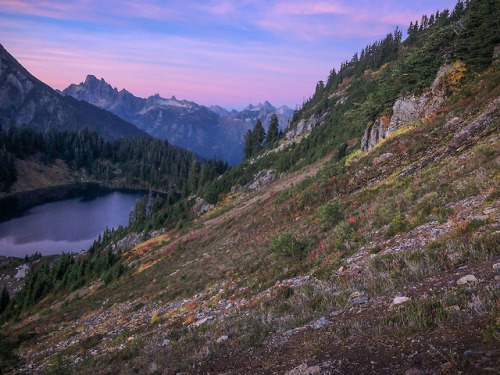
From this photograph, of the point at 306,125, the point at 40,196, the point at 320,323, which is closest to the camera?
the point at 320,323

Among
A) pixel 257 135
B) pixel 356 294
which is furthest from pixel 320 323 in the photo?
pixel 257 135

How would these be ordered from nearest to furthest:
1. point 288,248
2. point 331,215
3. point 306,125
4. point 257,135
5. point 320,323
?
point 320,323
point 288,248
point 331,215
point 306,125
point 257,135

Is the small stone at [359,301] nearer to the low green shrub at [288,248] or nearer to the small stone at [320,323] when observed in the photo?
the small stone at [320,323]

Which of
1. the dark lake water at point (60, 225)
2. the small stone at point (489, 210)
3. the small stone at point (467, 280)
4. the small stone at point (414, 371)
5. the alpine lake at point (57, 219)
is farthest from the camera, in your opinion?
the alpine lake at point (57, 219)

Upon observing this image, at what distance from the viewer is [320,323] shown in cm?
723

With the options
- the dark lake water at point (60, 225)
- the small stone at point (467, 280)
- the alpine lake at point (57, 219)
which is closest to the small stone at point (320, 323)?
the small stone at point (467, 280)

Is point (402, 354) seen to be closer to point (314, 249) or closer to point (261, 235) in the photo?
point (314, 249)

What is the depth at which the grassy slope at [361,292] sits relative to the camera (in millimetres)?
5172

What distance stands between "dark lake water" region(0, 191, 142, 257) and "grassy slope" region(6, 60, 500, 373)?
79530 mm

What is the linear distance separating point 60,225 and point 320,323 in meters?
123

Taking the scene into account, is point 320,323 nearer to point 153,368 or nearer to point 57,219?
point 153,368

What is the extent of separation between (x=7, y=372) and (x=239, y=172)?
72599mm

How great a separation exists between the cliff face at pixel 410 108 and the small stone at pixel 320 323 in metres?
27.9

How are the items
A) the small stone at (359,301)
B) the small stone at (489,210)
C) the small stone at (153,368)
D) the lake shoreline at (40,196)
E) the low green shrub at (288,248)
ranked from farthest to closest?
the lake shoreline at (40,196) < the low green shrub at (288,248) < the small stone at (489,210) < the small stone at (153,368) < the small stone at (359,301)
